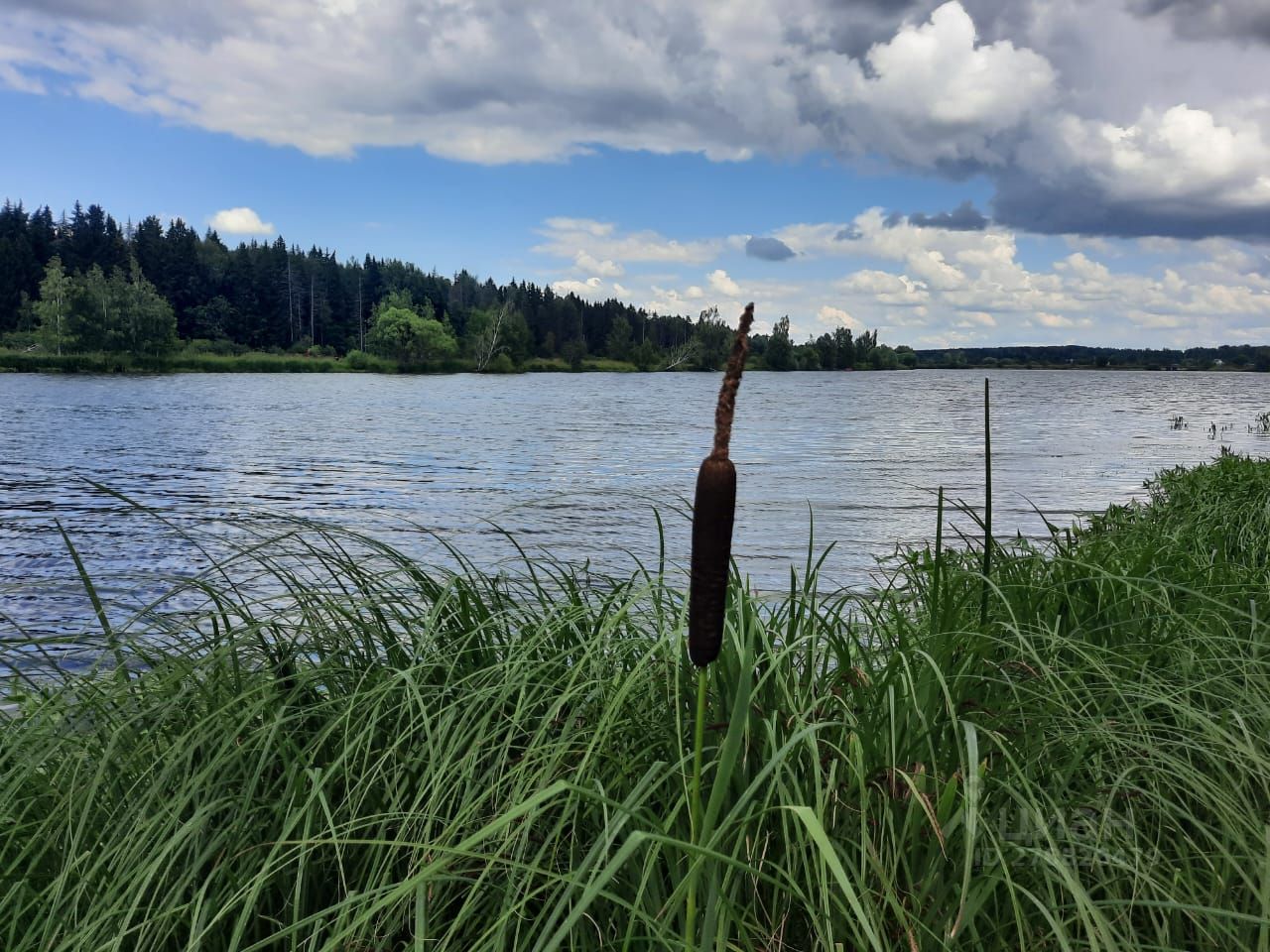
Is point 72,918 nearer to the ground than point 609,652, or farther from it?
Result: nearer to the ground

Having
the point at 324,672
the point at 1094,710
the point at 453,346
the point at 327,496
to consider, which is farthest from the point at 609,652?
the point at 453,346

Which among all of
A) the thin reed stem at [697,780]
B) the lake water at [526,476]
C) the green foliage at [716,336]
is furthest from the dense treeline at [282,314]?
the thin reed stem at [697,780]

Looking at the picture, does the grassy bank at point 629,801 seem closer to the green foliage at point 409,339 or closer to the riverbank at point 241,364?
the riverbank at point 241,364

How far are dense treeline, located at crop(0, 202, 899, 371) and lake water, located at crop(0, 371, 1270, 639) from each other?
291 feet

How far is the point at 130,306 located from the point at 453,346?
56515 mm

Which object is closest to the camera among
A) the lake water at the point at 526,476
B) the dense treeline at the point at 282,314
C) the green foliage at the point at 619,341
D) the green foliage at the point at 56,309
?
the lake water at the point at 526,476

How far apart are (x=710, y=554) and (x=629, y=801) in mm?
732

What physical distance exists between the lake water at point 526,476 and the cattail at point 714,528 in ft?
10.7

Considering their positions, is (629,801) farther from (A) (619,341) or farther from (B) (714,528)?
(A) (619,341)

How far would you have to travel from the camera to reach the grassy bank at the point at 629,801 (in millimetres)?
2180

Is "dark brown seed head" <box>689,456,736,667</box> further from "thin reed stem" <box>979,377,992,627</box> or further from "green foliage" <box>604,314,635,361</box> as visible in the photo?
"green foliage" <box>604,314,635,361</box>

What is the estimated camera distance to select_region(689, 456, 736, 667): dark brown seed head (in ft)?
3.80

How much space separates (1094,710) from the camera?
3443 mm

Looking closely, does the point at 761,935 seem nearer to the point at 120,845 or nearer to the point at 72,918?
the point at 120,845
